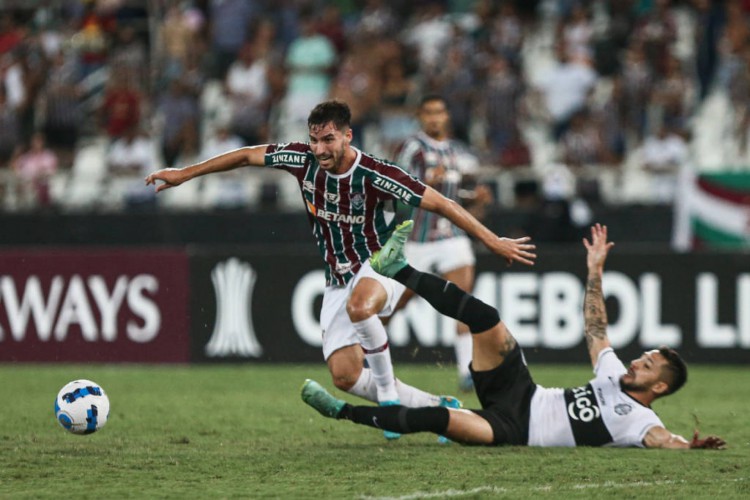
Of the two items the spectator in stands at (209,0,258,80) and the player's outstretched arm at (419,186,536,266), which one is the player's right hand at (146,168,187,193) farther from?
the spectator in stands at (209,0,258,80)

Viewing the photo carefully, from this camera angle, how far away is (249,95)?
18.5 m

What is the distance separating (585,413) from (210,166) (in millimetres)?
2921

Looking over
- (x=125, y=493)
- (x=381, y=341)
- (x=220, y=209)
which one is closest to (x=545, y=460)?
(x=381, y=341)

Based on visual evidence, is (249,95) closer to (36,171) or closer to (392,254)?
(36,171)

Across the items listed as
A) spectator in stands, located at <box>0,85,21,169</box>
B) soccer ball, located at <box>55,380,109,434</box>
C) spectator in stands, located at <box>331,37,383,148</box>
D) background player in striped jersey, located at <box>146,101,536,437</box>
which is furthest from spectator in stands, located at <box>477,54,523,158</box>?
soccer ball, located at <box>55,380,109,434</box>

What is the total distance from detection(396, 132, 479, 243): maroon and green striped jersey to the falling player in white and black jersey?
311 centimetres

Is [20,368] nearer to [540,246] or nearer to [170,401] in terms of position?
[170,401]

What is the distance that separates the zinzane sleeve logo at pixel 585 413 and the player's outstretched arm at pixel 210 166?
258 cm

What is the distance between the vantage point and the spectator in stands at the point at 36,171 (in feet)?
60.9

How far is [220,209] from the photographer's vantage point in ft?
57.6

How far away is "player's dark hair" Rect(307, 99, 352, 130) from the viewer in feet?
28.2

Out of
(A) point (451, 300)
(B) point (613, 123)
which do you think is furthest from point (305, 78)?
(A) point (451, 300)

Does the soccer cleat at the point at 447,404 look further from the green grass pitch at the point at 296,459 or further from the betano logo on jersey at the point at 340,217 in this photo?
the betano logo on jersey at the point at 340,217

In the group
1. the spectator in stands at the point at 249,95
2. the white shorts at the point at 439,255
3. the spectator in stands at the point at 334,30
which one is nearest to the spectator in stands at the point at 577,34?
the spectator in stands at the point at 334,30
